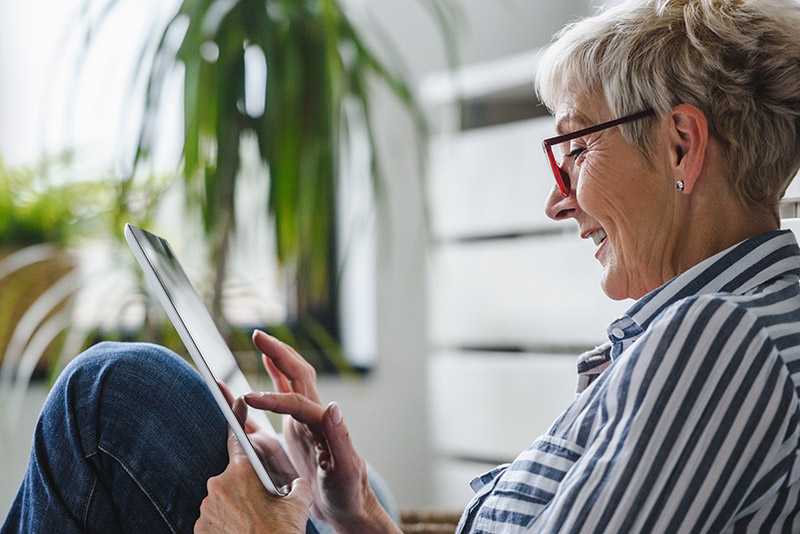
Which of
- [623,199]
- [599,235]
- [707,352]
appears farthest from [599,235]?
[707,352]

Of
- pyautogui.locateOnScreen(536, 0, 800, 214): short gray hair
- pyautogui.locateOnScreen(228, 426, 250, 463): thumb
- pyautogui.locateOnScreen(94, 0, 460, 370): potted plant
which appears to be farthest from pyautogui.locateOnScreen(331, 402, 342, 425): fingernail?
pyautogui.locateOnScreen(94, 0, 460, 370): potted plant

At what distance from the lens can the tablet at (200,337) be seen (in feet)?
2.84

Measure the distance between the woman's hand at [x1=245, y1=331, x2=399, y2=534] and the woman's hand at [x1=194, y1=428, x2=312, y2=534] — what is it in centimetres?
10

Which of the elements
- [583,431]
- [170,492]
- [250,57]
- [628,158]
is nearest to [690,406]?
[583,431]

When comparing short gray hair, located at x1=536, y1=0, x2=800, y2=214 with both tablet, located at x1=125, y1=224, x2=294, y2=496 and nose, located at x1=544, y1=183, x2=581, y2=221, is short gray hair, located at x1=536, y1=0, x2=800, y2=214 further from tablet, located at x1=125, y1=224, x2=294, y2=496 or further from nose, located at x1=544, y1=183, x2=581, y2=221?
tablet, located at x1=125, y1=224, x2=294, y2=496

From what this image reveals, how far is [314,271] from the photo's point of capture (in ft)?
5.96

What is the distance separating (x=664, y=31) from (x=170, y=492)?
71 cm

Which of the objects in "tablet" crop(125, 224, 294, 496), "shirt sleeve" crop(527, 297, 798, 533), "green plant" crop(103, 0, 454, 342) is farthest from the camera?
"green plant" crop(103, 0, 454, 342)

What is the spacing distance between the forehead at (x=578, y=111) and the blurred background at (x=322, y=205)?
2.64ft

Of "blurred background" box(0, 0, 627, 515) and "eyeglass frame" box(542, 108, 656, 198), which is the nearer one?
"eyeglass frame" box(542, 108, 656, 198)

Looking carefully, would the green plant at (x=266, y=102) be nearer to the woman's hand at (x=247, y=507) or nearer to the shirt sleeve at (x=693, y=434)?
the woman's hand at (x=247, y=507)

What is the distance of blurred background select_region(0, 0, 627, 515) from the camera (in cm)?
175

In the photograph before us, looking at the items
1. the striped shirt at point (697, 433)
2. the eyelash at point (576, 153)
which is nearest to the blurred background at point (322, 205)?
the eyelash at point (576, 153)

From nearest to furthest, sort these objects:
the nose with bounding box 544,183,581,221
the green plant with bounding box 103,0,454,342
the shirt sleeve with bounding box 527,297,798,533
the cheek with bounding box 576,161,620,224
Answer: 1. the shirt sleeve with bounding box 527,297,798,533
2. the cheek with bounding box 576,161,620,224
3. the nose with bounding box 544,183,581,221
4. the green plant with bounding box 103,0,454,342
